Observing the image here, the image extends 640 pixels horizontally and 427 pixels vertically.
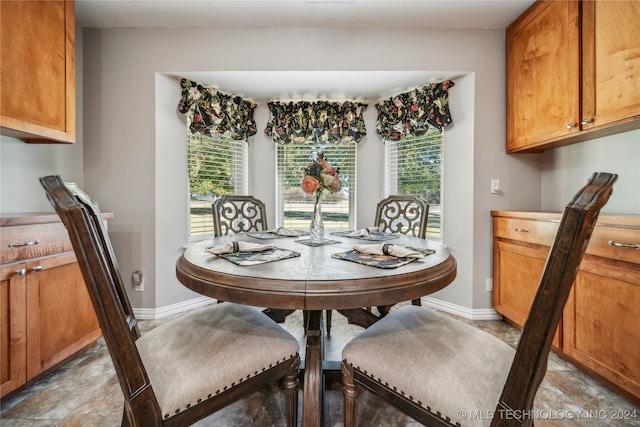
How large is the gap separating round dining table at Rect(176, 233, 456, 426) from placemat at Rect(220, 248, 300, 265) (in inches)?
0.8

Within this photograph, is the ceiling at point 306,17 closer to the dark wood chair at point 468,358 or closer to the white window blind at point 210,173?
the white window blind at point 210,173

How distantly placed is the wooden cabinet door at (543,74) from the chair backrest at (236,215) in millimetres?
2220

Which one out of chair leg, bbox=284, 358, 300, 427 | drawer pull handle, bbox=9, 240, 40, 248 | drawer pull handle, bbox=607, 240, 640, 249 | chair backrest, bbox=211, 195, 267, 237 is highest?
chair backrest, bbox=211, 195, 267, 237

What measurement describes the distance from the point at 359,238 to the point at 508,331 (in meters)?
1.60

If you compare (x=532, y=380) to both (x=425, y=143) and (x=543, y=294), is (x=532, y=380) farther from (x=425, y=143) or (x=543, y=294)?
(x=425, y=143)

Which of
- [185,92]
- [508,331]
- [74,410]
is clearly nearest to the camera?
[74,410]

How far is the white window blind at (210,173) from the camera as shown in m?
2.80

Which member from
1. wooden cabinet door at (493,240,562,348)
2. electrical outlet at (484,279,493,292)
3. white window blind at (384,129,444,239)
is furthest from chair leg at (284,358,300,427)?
white window blind at (384,129,444,239)

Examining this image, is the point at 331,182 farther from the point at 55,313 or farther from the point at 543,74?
the point at 543,74

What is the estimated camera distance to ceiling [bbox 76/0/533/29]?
2.11 m

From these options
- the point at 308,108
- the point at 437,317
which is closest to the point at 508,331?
the point at 437,317

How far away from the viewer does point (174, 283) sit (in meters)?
2.55

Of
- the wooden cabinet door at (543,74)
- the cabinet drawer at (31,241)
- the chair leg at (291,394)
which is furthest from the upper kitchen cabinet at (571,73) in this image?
the cabinet drawer at (31,241)

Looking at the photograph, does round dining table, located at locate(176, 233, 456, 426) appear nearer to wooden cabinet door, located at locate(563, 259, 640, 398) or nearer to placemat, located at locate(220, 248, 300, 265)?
placemat, located at locate(220, 248, 300, 265)
